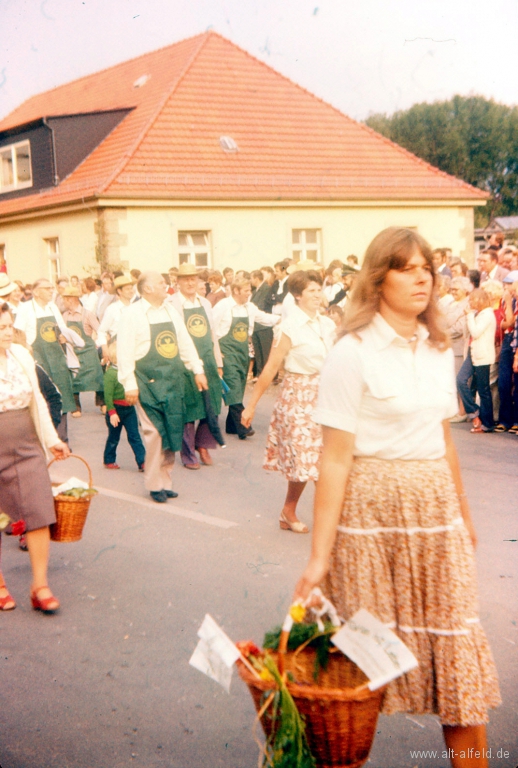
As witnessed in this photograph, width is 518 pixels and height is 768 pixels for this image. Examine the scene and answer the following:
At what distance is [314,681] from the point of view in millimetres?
2643

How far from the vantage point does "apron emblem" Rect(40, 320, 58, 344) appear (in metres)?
10.4

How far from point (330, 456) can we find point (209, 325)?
705 cm

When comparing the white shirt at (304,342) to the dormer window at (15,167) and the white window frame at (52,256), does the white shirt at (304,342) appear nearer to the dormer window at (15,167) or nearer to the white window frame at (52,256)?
the white window frame at (52,256)

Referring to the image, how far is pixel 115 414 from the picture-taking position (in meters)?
8.94

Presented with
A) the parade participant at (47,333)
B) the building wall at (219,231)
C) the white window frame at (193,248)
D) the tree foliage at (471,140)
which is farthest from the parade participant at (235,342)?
the tree foliage at (471,140)

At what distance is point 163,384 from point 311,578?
203 inches

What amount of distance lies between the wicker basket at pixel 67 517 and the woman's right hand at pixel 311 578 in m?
2.96

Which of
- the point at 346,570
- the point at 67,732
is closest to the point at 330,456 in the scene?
the point at 346,570

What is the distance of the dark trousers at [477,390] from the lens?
1082cm

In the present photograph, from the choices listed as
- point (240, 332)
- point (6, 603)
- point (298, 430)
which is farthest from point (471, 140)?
point (6, 603)

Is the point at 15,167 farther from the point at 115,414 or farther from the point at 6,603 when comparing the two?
the point at 6,603

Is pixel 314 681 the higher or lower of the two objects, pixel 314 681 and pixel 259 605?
the higher

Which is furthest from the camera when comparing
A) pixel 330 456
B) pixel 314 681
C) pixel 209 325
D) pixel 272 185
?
pixel 272 185

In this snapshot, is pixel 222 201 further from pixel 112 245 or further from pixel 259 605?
pixel 259 605
